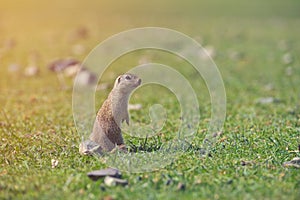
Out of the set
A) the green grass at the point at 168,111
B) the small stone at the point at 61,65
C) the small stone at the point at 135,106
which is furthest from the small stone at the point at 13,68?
the small stone at the point at 135,106

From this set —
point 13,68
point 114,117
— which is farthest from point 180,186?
point 13,68

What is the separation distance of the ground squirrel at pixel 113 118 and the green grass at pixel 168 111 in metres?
0.30

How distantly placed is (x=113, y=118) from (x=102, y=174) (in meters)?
1.27

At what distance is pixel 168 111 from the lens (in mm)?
9023

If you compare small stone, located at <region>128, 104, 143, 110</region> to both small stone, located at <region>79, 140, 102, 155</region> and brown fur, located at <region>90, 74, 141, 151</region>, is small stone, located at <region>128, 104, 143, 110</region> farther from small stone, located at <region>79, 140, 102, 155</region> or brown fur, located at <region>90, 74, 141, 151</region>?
small stone, located at <region>79, 140, 102, 155</region>

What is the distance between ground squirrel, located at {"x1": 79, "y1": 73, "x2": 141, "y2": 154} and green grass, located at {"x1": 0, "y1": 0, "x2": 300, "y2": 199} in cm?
30

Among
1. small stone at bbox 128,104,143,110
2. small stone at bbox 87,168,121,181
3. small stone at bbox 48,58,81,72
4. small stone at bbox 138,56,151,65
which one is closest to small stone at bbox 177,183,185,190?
small stone at bbox 87,168,121,181

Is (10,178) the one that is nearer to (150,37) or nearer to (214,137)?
(214,137)

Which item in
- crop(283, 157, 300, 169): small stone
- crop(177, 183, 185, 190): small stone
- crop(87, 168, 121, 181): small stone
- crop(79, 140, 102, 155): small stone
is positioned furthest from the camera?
crop(79, 140, 102, 155): small stone

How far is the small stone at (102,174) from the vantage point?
17.1 feet

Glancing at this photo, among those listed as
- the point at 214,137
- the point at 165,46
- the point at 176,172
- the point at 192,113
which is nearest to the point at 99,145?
the point at 176,172

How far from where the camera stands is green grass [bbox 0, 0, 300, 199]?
16.8 ft

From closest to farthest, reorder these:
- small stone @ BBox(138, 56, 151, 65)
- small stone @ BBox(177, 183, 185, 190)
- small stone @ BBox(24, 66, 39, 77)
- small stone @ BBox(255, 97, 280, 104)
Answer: small stone @ BBox(177, 183, 185, 190) < small stone @ BBox(255, 97, 280, 104) < small stone @ BBox(24, 66, 39, 77) < small stone @ BBox(138, 56, 151, 65)

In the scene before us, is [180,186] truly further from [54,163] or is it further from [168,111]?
[168,111]
